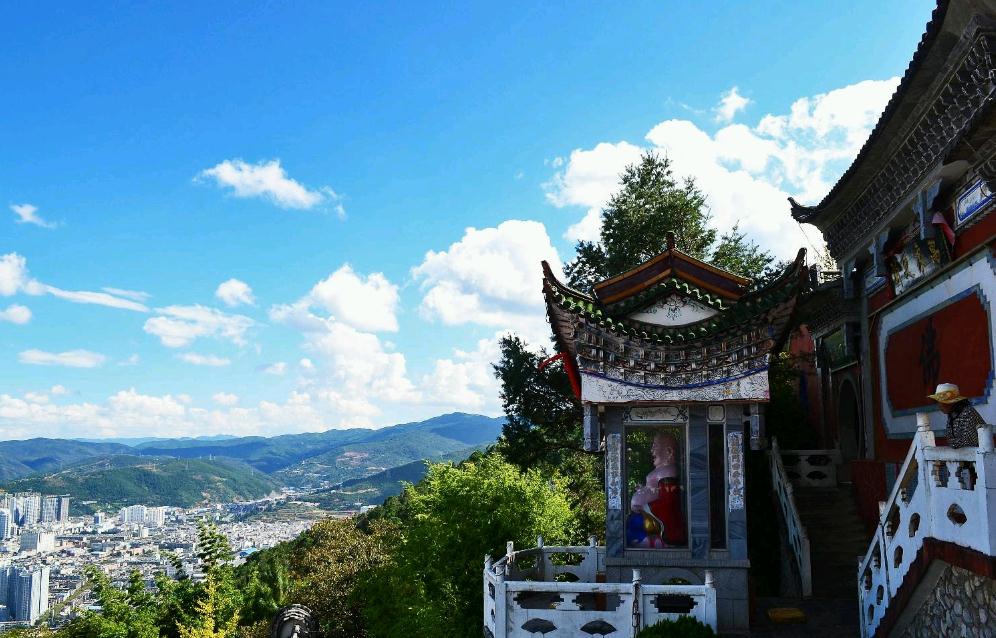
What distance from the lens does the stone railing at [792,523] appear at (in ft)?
38.0

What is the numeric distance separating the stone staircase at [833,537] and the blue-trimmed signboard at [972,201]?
504cm

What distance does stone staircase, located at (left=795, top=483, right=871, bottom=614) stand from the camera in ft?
39.0

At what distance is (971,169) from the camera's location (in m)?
9.85

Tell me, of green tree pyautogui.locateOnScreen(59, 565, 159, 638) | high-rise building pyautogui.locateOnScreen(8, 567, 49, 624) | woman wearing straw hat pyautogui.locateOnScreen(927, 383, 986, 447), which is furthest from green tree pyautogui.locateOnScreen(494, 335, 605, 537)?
high-rise building pyautogui.locateOnScreen(8, 567, 49, 624)

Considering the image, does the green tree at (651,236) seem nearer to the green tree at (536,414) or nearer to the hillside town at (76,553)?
the green tree at (536,414)

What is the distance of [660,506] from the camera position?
10008 mm

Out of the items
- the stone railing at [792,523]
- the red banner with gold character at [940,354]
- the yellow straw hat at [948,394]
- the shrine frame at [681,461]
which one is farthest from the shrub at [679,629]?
the red banner with gold character at [940,354]

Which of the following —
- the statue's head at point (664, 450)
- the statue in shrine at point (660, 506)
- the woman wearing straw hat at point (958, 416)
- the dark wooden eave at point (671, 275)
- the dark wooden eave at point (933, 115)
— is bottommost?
the statue in shrine at point (660, 506)

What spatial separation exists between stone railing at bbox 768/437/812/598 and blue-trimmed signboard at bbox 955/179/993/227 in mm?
5204

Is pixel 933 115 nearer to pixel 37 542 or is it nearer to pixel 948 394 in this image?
pixel 948 394

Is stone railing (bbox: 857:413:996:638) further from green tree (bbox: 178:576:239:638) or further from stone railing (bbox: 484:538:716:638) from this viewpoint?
green tree (bbox: 178:576:239:638)

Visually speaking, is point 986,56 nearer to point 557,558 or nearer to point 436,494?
point 557,558

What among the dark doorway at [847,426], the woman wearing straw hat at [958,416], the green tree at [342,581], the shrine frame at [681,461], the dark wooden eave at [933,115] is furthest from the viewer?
the green tree at [342,581]

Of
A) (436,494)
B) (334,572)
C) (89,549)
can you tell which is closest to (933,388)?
(436,494)
